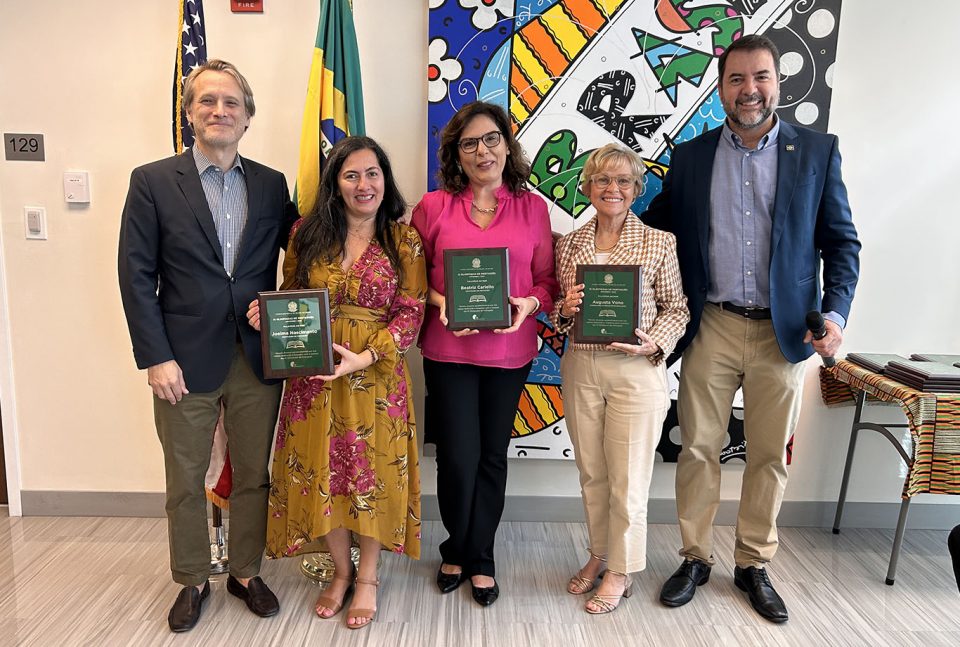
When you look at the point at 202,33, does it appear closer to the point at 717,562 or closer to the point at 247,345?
the point at 247,345

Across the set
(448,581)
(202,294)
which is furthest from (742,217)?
(202,294)

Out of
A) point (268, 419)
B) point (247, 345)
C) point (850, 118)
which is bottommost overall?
point (268, 419)

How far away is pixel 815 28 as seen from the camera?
8.67 feet

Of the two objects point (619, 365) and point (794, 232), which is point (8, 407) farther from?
point (794, 232)

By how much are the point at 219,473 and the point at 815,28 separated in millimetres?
2985

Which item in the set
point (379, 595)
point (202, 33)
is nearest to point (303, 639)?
point (379, 595)

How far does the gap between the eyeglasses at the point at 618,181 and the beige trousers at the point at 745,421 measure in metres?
0.56

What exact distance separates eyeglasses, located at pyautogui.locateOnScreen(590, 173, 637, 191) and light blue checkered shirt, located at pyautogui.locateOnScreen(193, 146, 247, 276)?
3.93 feet

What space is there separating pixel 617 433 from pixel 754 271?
2.45 feet

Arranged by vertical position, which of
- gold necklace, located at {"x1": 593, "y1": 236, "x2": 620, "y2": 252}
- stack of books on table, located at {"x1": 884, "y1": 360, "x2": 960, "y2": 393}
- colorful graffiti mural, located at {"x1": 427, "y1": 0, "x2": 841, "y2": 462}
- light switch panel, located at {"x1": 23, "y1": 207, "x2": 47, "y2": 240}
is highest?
colorful graffiti mural, located at {"x1": 427, "y1": 0, "x2": 841, "y2": 462}

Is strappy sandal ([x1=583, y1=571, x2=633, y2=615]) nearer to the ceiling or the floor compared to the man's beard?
nearer to the floor

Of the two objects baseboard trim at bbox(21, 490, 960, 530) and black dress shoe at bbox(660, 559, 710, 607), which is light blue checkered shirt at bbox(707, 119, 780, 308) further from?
baseboard trim at bbox(21, 490, 960, 530)

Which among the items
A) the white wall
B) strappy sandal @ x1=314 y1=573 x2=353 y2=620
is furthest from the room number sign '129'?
strappy sandal @ x1=314 y1=573 x2=353 y2=620

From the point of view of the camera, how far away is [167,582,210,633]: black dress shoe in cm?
221
